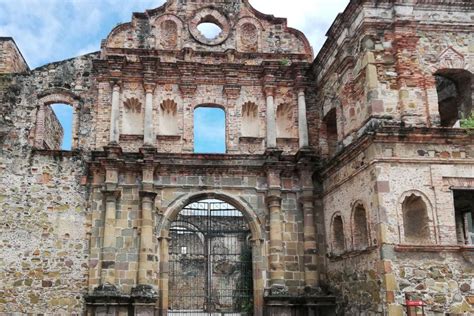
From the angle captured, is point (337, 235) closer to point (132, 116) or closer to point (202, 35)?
point (132, 116)

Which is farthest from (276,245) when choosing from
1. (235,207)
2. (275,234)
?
(235,207)

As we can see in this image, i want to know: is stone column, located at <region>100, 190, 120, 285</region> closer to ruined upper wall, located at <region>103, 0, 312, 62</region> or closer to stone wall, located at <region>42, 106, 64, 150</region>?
stone wall, located at <region>42, 106, 64, 150</region>

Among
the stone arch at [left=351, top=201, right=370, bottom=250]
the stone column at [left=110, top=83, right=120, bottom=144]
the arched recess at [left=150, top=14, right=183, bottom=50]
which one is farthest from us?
→ the arched recess at [left=150, top=14, right=183, bottom=50]

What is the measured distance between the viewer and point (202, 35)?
1477 cm

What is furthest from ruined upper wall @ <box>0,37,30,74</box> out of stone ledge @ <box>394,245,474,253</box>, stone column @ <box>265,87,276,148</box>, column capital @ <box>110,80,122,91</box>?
stone ledge @ <box>394,245,474,253</box>

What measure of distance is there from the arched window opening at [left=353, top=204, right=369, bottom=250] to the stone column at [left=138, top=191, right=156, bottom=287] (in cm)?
481

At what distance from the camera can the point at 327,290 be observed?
12977 millimetres

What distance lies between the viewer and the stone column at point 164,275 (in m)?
12.8

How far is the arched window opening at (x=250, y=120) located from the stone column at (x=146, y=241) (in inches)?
118

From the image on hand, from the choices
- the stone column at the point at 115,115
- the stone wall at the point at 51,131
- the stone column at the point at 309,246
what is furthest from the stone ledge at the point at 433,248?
the stone wall at the point at 51,131

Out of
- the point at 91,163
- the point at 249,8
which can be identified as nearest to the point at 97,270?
the point at 91,163

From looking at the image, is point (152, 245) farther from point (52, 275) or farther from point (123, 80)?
point (123, 80)

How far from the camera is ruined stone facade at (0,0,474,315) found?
1029 cm

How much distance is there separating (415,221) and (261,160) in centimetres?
452
